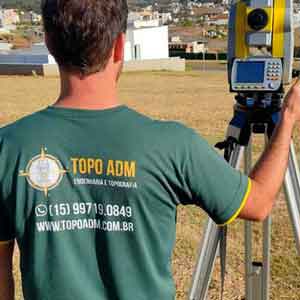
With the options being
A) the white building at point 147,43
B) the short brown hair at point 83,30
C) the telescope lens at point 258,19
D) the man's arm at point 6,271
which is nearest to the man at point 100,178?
the short brown hair at point 83,30

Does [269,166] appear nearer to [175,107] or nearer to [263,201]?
[263,201]

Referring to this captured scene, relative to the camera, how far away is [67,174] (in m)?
1.34

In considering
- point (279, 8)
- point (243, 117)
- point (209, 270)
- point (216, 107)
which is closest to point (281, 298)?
point (209, 270)

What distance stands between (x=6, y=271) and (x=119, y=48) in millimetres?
690

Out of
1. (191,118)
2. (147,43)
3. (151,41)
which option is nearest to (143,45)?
(147,43)

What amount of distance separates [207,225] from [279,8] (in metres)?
1.00

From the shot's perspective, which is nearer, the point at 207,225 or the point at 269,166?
the point at 269,166

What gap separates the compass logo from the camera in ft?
4.36

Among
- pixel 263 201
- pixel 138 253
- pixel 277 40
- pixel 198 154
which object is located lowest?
pixel 138 253

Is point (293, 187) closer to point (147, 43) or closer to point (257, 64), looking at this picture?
point (257, 64)

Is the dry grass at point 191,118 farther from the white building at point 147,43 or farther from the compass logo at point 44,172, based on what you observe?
the white building at point 147,43

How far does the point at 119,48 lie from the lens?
137cm

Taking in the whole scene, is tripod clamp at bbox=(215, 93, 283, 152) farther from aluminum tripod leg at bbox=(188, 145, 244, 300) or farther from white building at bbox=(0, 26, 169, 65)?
white building at bbox=(0, 26, 169, 65)

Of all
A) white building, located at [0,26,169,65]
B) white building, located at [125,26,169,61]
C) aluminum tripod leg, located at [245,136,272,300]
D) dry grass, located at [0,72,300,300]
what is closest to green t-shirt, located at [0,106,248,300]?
aluminum tripod leg, located at [245,136,272,300]
